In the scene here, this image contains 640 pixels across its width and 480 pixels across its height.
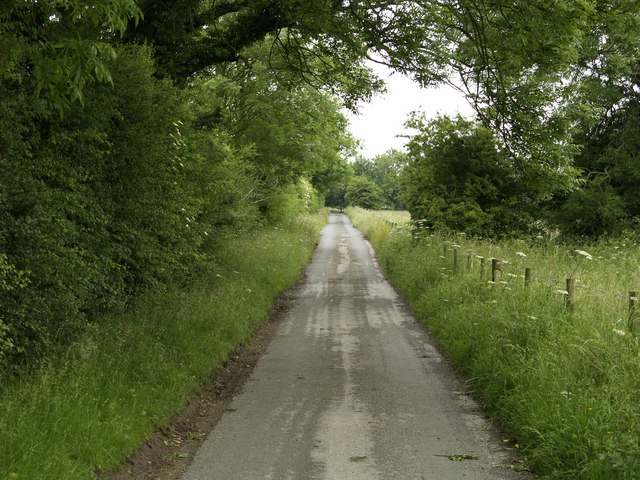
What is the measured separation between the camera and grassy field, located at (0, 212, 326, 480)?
491 centimetres

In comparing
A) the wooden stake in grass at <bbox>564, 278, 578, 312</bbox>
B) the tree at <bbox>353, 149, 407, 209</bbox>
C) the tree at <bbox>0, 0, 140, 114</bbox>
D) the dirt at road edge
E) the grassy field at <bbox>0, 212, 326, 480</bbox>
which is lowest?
the dirt at road edge

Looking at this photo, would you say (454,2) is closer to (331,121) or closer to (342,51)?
(342,51)

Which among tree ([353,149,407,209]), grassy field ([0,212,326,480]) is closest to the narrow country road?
grassy field ([0,212,326,480])

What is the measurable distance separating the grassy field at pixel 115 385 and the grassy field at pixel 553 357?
3911 millimetres

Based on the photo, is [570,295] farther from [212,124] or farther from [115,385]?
[212,124]

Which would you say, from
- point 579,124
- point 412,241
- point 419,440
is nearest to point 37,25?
point 419,440

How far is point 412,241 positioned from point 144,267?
48.5ft

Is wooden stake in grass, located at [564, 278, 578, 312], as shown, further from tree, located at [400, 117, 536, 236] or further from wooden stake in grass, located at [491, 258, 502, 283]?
tree, located at [400, 117, 536, 236]

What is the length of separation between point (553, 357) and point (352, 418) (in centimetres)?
248

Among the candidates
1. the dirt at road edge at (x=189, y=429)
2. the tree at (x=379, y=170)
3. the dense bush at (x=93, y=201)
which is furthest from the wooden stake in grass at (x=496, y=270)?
the tree at (x=379, y=170)

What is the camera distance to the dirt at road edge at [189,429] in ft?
18.4

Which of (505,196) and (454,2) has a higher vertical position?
(454,2)

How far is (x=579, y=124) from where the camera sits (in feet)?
75.7

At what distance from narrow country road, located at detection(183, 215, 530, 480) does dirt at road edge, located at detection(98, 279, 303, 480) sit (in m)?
0.16
